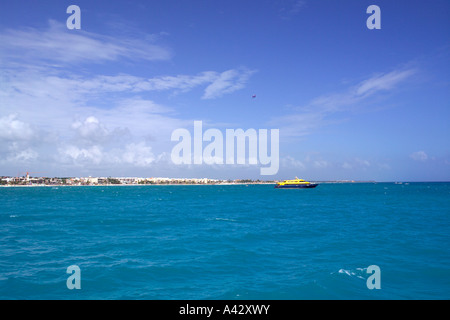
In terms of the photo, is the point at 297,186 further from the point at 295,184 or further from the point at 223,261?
the point at 223,261

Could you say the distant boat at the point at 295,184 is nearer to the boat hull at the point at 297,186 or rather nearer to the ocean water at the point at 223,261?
the boat hull at the point at 297,186

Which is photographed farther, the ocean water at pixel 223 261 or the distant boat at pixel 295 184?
the distant boat at pixel 295 184

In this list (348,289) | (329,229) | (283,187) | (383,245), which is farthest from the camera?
(283,187)

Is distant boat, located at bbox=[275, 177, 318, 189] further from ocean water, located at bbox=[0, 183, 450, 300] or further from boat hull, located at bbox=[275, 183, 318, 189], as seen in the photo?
ocean water, located at bbox=[0, 183, 450, 300]

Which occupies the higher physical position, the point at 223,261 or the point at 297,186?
the point at 223,261

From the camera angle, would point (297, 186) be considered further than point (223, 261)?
Yes

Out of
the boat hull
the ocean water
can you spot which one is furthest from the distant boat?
the ocean water

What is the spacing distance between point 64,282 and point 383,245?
89.6 ft

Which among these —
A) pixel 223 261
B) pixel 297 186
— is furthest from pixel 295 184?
pixel 223 261

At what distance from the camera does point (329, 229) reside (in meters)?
35.0

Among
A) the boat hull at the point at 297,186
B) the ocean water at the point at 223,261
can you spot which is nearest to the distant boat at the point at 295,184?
the boat hull at the point at 297,186

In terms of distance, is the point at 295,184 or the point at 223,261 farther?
the point at 295,184
